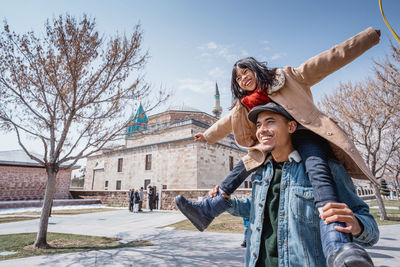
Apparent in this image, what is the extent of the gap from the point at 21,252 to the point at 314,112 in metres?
7.18

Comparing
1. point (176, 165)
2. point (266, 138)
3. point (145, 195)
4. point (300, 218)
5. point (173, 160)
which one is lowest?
point (145, 195)

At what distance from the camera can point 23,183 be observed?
21891mm

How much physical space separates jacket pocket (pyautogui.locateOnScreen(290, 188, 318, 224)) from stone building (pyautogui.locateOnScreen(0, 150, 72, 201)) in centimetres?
2762

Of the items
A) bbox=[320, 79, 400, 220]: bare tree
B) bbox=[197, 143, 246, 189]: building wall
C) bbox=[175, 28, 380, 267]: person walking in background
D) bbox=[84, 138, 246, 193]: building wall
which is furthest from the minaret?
bbox=[175, 28, 380, 267]: person walking in background

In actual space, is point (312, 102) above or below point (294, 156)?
above

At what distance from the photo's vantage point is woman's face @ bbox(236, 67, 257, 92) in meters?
1.77

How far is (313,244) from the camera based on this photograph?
50.2 inches

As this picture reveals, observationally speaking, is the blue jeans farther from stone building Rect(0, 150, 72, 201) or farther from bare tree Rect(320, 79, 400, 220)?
stone building Rect(0, 150, 72, 201)

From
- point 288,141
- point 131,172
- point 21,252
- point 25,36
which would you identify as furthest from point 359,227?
point 131,172

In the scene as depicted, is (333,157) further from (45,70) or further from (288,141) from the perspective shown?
(45,70)

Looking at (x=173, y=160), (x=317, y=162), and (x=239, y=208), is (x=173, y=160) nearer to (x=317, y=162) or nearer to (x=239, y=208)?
(x=239, y=208)

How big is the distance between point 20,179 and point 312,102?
2838 cm

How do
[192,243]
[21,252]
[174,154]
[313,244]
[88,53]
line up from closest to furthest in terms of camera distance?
[313,244] → [21,252] → [192,243] → [88,53] → [174,154]

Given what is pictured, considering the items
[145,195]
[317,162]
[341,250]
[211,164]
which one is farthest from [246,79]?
[211,164]
